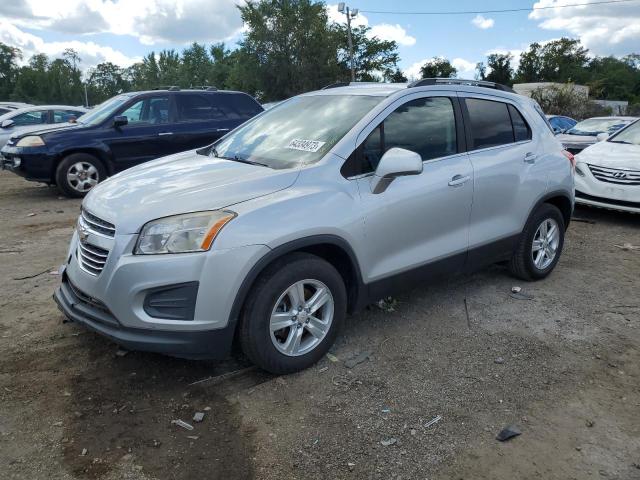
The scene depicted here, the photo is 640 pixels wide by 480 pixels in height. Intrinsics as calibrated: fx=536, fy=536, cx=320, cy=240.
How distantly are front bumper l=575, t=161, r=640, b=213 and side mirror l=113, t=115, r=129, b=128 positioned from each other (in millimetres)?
7256

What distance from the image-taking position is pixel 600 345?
3900mm

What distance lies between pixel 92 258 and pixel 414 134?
2.34 meters

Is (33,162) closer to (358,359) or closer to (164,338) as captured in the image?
(164,338)

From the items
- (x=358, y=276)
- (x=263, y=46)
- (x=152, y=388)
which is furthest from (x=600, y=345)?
(x=263, y=46)

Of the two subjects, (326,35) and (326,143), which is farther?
(326,35)

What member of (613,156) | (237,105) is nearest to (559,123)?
(613,156)

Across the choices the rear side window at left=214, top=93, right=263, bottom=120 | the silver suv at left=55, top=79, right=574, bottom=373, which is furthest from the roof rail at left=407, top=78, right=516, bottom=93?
the rear side window at left=214, top=93, right=263, bottom=120

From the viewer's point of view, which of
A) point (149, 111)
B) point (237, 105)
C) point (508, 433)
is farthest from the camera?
point (237, 105)

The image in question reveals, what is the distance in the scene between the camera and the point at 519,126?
189 inches

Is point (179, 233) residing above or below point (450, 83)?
below

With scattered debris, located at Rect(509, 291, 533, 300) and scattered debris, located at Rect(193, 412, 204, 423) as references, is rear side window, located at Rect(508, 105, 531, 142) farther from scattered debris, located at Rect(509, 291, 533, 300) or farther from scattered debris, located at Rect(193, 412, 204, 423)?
scattered debris, located at Rect(193, 412, 204, 423)

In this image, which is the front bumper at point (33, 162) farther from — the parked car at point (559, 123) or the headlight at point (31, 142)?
the parked car at point (559, 123)

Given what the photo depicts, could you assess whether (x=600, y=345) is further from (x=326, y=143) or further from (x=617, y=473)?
(x=326, y=143)

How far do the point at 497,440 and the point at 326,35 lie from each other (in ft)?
159
